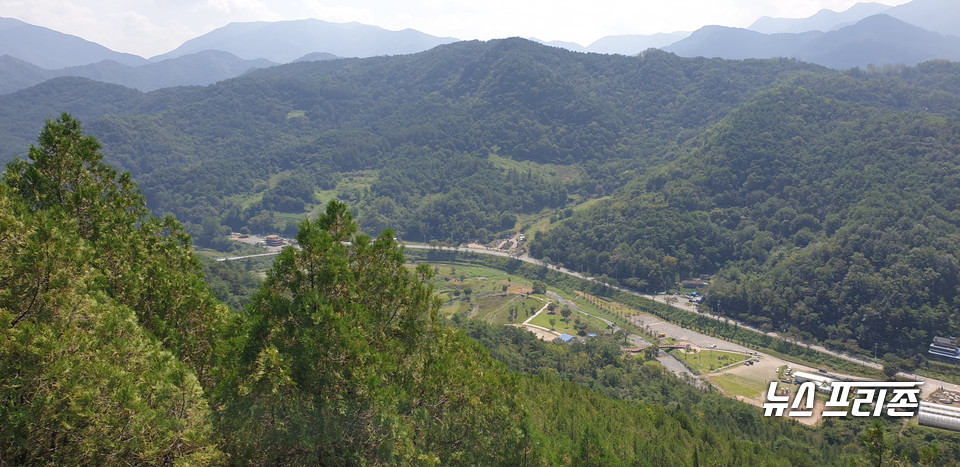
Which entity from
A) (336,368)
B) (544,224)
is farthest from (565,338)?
(336,368)

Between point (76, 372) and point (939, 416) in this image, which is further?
point (939, 416)

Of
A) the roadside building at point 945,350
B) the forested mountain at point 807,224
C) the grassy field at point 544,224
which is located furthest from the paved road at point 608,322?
the roadside building at point 945,350

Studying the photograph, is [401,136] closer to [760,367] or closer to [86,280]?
[760,367]

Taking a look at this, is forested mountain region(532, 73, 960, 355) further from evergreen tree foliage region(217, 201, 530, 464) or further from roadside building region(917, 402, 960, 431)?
evergreen tree foliage region(217, 201, 530, 464)

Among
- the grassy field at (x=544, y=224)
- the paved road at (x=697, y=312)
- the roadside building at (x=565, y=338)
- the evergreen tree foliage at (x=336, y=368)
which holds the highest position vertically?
the evergreen tree foliage at (x=336, y=368)

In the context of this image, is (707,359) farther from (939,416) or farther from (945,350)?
(945,350)

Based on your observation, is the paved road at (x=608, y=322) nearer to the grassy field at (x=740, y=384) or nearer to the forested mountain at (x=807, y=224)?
the grassy field at (x=740, y=384)

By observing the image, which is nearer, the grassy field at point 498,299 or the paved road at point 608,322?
the paved road at point 608,322
